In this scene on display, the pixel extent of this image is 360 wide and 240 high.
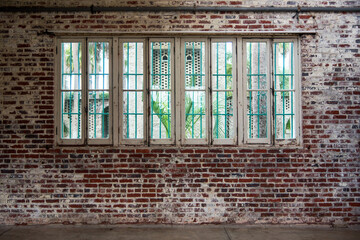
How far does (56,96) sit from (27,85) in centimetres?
47

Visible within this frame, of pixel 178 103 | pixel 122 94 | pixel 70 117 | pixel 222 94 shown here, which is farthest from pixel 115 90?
pixel 222 94

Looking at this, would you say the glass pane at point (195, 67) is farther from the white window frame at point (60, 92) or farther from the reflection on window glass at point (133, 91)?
the white window frame at point (60, 92)

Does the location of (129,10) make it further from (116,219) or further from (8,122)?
(116,219)

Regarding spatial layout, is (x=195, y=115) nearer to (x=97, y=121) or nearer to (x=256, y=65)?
(x=256, y=65)

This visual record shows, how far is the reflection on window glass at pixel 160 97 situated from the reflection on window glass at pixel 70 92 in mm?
1133

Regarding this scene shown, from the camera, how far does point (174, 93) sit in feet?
15.8

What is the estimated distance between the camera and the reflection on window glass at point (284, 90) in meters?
4.84

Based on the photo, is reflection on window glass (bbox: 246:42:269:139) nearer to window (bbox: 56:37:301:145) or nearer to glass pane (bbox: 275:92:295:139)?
window (bbox: 56:37:301:145)

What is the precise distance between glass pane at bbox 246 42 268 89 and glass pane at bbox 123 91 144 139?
1.74 metres

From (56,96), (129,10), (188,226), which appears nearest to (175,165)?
(188,226)

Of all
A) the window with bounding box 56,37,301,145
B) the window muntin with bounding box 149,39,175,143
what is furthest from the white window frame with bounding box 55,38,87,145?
the window muntin with bounding box 149,39,175,143

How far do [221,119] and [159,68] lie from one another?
4.11 feet

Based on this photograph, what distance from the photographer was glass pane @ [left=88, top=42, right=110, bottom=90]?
485cm

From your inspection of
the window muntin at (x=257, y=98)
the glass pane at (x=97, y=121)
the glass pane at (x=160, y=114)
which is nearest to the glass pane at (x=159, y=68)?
the glass pane at (x=160, y=114)
